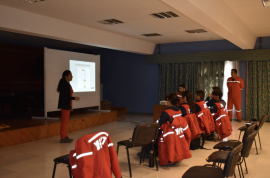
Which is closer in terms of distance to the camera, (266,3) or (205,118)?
(266,3)

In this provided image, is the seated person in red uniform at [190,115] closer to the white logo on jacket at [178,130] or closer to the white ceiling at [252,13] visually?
the white logo on jacket at [178,130]

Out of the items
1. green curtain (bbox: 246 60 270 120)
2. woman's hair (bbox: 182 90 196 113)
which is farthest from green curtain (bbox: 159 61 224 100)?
woman's hair (bbox: 182 90 196 113)

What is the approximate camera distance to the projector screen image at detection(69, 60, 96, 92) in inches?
333

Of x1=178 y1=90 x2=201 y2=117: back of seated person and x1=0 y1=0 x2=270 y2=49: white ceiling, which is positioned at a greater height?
x1=0 y1=0 x2=270 y2=49: white ceiling

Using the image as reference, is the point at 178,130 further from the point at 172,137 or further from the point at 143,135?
the point at 143,135

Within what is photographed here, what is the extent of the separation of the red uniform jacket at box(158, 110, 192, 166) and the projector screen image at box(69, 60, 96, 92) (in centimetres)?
509

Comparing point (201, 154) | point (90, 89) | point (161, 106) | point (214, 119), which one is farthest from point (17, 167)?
point (90, 89)

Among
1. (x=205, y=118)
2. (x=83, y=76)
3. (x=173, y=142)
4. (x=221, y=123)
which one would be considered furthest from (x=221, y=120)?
(x=83, y=76)

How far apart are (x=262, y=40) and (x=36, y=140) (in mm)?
7787

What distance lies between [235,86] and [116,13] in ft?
16.8

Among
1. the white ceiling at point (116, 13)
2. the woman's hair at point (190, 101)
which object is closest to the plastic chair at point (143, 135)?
the woman's hair at point (190, 101)

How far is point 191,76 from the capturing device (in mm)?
10117

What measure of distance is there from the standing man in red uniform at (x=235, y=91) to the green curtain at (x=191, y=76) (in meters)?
0.53

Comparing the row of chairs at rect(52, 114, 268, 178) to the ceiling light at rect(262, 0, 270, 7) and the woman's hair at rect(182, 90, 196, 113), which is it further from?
the ceiling light at rect(262, 0, 270, 7)
